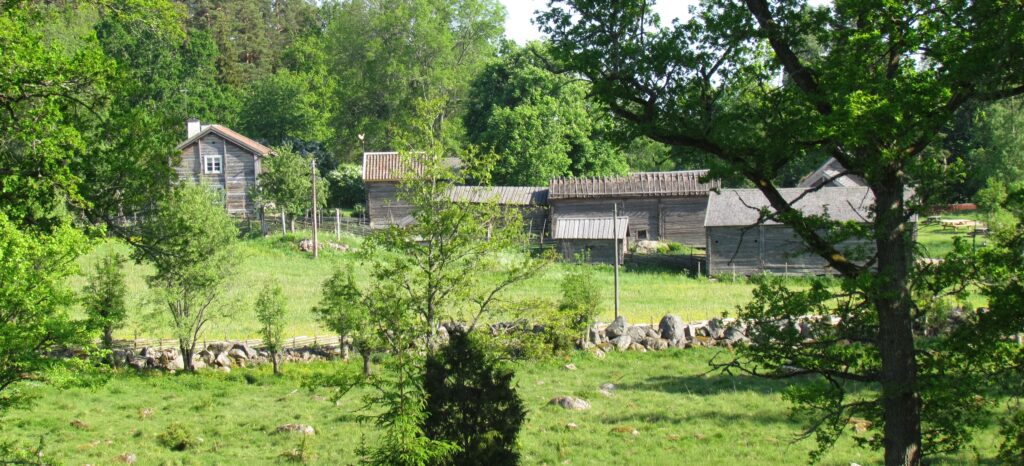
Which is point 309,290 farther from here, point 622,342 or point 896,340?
point 896,340

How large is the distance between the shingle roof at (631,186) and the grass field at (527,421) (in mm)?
24744

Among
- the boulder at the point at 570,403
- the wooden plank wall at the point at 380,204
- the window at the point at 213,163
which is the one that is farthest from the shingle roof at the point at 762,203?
the window at the point at 213,163

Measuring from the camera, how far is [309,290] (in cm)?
3506

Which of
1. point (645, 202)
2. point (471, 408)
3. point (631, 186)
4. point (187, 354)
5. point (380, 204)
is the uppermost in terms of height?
point (631, 186)

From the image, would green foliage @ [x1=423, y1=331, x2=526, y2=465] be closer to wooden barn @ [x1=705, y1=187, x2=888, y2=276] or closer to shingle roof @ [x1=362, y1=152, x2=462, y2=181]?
wooden barn @ [x1=705, y1=187, x2=888, y2=276]

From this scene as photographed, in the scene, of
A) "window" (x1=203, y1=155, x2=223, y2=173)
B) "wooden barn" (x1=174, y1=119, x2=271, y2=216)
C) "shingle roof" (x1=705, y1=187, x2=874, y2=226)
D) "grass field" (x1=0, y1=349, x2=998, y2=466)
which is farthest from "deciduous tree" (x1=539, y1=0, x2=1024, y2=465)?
"window" (x1=203, y1=155, x2=223, y2=173)

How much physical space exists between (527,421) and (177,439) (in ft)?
24.3

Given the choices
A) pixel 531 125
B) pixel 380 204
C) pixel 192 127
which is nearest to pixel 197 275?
pixel 380 204

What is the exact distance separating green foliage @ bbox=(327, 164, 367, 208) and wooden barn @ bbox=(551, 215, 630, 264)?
80.5 ft

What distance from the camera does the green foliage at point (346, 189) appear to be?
63.4 metres

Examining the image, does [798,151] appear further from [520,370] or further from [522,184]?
[522,184]

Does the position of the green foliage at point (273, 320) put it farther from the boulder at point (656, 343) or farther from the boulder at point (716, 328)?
the boulder at point (716, 328)

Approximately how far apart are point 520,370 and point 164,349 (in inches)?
449

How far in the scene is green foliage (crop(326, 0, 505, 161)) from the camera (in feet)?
218
